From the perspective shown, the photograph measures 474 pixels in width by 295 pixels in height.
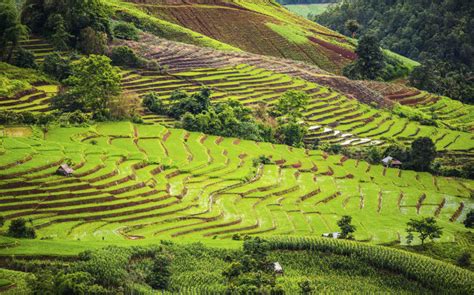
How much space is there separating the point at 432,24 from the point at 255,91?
2531 inches

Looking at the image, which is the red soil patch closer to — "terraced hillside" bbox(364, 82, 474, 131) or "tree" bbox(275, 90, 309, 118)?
"terraced hillside" bbox(364, 82, 474, 131)

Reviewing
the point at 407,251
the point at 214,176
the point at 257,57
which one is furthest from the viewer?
the point at 257,57

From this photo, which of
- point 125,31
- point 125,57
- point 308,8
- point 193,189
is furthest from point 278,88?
point 308,8

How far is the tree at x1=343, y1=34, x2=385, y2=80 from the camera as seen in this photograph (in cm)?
10125

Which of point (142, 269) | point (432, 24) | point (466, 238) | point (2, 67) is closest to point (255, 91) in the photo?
point (2, 67)

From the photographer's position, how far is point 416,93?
97312 millimetres

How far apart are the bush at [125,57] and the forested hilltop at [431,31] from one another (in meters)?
54.6

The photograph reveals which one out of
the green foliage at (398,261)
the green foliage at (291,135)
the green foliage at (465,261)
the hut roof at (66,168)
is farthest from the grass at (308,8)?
the green foliage at (398,261)

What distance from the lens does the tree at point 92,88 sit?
61.3 metres

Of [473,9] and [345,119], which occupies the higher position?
[473,9]

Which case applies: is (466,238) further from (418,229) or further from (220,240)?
(220,240)

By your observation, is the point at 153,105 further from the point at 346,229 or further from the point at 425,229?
the point at 425,229

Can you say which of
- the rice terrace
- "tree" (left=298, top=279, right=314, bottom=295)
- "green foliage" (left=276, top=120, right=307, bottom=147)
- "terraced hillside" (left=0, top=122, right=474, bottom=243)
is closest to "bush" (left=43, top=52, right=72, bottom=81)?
the rice terrace

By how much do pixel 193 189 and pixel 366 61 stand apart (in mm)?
61181
